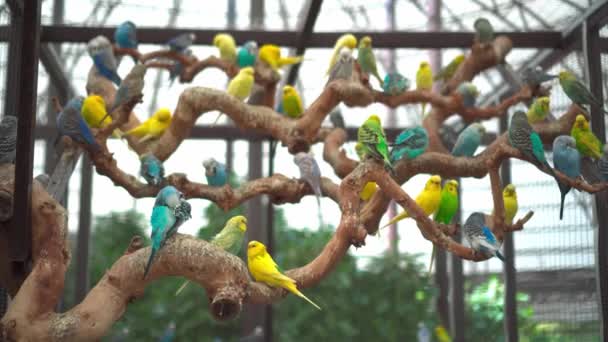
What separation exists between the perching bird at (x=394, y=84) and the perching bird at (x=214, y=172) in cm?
114

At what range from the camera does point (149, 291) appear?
360 inches

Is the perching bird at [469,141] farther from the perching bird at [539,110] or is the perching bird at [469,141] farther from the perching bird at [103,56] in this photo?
the perching bird at [103,56]

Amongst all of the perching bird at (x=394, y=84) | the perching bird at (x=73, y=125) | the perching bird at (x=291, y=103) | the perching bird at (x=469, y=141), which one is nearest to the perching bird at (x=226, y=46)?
the perching bird at (x=291, y=103)

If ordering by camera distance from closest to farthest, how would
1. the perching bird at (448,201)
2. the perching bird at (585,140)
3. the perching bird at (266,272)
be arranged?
the perching bird at (266,272) < the perching bird at (585,140) < the perching bird at (448,201)

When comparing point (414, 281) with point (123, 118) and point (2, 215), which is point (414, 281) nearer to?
point (123, 118)

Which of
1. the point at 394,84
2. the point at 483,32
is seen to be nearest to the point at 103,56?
the point at 394,84

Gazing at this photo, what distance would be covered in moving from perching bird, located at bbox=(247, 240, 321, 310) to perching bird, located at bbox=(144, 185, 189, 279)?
0.36m

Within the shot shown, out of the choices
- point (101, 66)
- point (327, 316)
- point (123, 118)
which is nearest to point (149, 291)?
point (327, 316)

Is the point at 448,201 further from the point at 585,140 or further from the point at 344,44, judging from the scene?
the point at 344,44

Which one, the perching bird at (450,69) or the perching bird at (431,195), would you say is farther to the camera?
the perching bird at (450,69)

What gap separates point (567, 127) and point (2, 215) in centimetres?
314

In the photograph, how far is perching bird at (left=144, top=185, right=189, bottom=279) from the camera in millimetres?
2984

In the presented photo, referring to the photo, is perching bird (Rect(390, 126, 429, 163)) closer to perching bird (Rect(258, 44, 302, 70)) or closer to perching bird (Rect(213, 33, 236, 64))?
perching bird (Rect(258, 44, 302, 70))

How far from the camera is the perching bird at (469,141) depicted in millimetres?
4500
